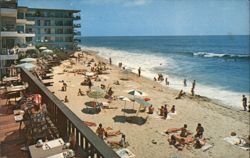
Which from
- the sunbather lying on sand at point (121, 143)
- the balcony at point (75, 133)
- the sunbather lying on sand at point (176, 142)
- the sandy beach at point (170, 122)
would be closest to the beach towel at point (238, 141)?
the sandy beach at point (170, 122)

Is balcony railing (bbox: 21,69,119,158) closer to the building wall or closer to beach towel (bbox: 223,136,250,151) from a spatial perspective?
beach towel (bbox: 223,136,250,151)

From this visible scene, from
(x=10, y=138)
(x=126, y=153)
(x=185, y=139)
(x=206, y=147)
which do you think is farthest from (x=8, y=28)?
(x=10, y=138)

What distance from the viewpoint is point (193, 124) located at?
20.5m

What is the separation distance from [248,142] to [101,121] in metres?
10.1

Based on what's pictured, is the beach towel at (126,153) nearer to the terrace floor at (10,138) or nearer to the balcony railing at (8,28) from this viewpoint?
the terrace floor at (10,138)

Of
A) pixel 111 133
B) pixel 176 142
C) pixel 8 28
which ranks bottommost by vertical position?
pixel 176 142

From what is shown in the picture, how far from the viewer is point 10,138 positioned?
6.49 metres

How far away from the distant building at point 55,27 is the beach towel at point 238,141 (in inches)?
2355

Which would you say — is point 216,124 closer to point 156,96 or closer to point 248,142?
point 248,142

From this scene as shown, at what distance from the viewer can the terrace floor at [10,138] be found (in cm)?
570

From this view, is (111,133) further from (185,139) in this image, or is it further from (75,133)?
(75,133)

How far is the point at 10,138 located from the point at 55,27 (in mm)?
70482

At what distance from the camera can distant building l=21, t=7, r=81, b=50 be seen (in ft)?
234

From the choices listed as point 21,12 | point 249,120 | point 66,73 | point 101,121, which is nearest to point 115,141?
point 101,121
